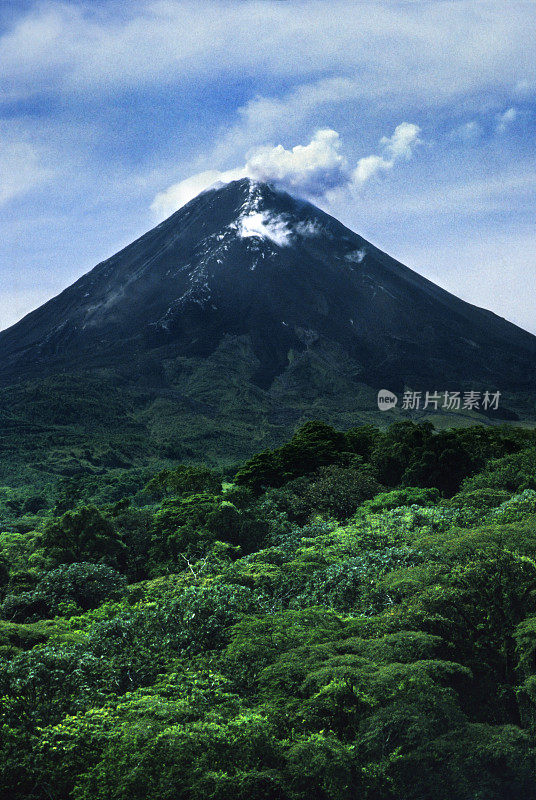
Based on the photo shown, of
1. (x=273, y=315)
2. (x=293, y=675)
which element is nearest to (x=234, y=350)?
(x=273, y=315)

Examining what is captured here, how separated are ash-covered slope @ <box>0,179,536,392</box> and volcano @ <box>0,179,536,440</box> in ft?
1.22

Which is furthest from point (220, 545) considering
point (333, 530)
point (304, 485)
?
point (304, 485)

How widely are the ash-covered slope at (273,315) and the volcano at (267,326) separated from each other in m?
0.37

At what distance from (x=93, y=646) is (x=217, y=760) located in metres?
5.18

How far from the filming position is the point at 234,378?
148 m

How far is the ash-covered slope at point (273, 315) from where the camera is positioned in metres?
159

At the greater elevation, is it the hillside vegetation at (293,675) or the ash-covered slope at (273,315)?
the ash-covered slope at (273,315)

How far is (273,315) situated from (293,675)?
16081 cm

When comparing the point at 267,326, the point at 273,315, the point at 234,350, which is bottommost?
the point at 234,350

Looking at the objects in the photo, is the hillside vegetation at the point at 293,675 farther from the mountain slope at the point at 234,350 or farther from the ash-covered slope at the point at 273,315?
the ash-covered slope at the point at 273,315

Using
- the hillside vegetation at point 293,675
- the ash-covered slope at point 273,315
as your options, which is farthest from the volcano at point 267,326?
the hillside vegetation at point 293,675

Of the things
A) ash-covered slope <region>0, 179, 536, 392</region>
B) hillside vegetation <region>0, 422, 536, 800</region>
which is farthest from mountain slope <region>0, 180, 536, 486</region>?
hillside vegetation <region>0, 422, 536, 800</region>

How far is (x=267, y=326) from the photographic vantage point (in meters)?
169

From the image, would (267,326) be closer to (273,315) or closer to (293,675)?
(273,315)
